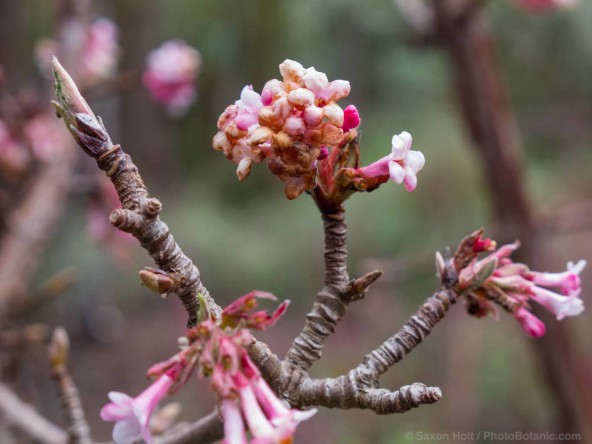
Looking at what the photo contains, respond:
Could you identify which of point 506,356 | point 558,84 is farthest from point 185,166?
point 506,356

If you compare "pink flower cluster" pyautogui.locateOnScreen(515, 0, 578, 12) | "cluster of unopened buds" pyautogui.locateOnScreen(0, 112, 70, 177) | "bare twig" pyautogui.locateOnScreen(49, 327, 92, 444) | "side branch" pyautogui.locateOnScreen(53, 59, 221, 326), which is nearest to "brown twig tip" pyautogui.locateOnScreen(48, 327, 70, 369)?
"bare twig" pyautogui.locateOnScreen(49, 327, 92, 444)

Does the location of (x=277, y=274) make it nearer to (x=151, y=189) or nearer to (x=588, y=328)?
(x=588, y=328)

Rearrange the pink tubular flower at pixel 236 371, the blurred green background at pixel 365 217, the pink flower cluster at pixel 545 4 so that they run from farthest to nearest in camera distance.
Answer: the blurred green background at pixel 365 217, the pink flower cluster at pixel 545 4, the pink tubular flower at pixel 236 371

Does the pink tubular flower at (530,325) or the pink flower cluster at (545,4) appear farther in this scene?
the pink flower cluster at (545,4)

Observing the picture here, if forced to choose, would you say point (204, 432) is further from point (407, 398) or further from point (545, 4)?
point (545, 4)

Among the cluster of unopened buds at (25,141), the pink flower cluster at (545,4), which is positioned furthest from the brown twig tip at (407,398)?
the pink flower cluster at (545,4)

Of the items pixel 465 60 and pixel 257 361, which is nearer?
pixel 257 361

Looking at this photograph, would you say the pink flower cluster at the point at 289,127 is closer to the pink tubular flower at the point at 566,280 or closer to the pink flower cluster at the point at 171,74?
the pink tubular flower at the point at 566,280

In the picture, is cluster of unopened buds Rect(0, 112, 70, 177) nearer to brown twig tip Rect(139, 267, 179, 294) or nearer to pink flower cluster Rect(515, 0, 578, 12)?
brown twig tip Rect(139, 267, 179, 294)
